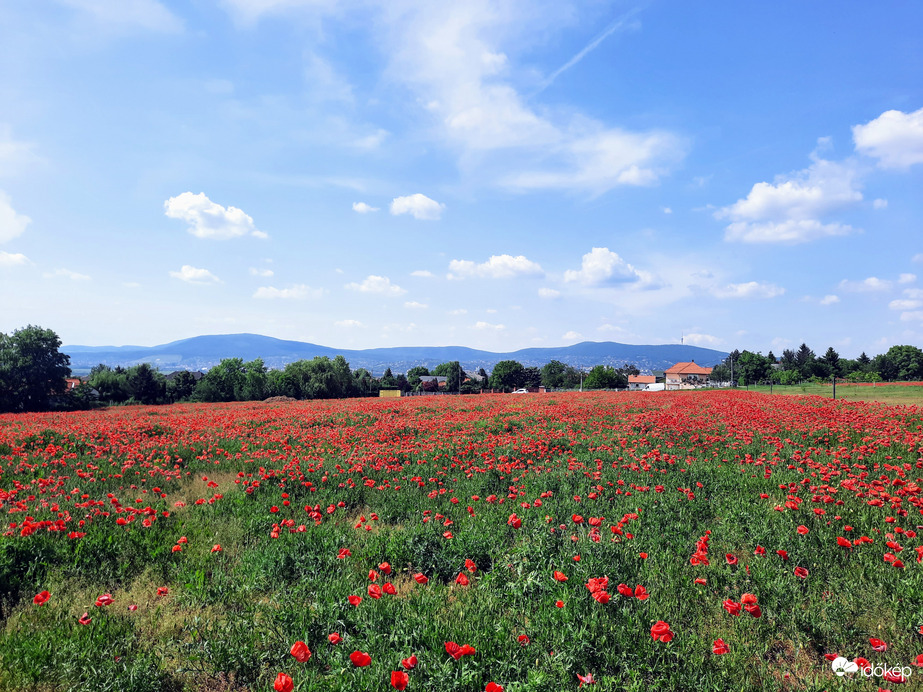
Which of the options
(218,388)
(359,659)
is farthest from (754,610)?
(218,388)

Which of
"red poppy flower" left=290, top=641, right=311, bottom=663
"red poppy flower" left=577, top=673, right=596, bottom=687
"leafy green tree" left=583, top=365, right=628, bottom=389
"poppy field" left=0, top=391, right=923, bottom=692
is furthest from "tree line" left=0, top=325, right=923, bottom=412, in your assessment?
"red poppy flower" left=577, top=673, right=596, bottom=687

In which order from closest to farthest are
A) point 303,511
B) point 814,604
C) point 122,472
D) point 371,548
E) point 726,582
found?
1. point 814,604
2. point 726,582
3. point 371,548
4. point 303,511
5. point 122,472

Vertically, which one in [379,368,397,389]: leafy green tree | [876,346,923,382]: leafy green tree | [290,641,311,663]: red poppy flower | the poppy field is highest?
[876,346,923,382]: leafy green tree

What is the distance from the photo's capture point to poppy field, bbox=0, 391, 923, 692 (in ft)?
11.0

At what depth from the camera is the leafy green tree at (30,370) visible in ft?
137

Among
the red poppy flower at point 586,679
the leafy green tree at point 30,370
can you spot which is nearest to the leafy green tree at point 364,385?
the leafy green tree at point 30,370

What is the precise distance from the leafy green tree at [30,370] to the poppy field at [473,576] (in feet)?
148

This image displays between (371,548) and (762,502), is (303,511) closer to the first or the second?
(371,548)

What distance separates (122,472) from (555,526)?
8.67m

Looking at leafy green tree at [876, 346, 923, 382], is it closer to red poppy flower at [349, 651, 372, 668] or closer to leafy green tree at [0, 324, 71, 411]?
red poppy flower at [349, 651, 372, 668]

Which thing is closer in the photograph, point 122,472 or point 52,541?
point 52,541

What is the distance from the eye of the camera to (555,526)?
580 centimetres

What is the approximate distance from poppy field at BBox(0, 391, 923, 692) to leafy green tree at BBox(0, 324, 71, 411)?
148 feet

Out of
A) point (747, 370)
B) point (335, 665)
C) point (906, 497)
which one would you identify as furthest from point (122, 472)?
point (747, 370)
